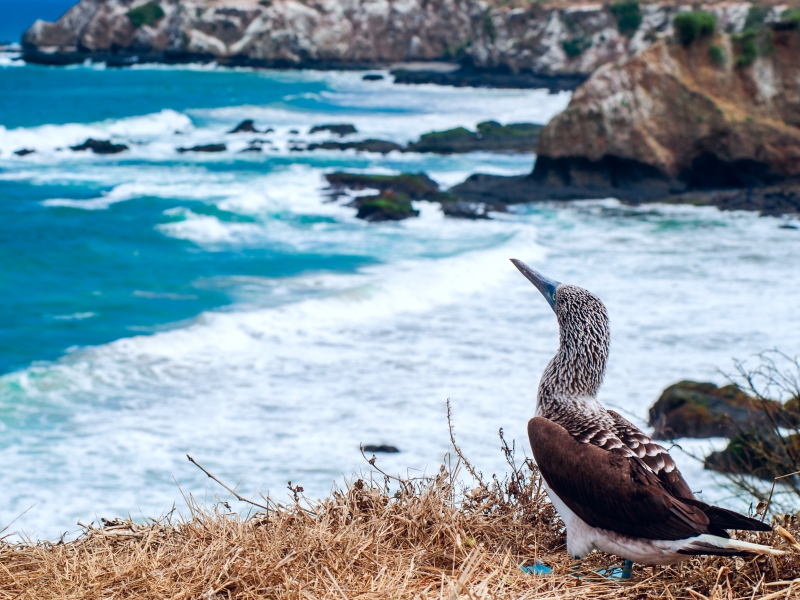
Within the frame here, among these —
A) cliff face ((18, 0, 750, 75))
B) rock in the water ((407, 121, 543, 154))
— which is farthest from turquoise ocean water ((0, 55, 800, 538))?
cliff face ((18, 0, 750, 75))

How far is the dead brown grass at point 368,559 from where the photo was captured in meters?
3.97

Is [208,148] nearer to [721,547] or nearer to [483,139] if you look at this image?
[483,139]

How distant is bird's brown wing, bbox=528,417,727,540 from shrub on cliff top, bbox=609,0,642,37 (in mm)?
66748

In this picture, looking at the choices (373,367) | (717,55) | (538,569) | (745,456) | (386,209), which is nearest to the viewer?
(538,569)

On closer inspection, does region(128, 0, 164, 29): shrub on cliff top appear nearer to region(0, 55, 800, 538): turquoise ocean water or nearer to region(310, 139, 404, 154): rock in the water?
region(310, 139, 404, 154): rock in the water

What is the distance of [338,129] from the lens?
43594mm

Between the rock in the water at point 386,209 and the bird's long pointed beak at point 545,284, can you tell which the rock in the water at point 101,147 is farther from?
the bird's long pointed beak at point 545,284

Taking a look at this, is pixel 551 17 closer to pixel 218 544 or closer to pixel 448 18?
pixel 448 18

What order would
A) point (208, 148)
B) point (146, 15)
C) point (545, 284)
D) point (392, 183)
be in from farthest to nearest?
point (146, 15)
point (208, 148)
point (392, 183)
point (545, 284)

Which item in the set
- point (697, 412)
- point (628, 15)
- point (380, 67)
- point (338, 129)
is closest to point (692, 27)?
point (697, 412)

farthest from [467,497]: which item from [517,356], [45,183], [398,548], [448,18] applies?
[448,18]

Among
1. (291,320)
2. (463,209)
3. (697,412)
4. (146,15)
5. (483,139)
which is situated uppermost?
(146,15)

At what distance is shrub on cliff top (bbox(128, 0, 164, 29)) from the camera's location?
273 ft

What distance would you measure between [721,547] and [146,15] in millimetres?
86703
